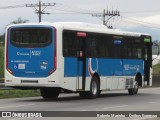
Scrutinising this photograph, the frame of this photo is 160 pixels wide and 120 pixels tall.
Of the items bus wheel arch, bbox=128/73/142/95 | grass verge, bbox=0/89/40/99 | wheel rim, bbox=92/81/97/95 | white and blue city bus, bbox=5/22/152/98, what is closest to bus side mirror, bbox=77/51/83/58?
white and blue city bus, bbox=5/22/152/98

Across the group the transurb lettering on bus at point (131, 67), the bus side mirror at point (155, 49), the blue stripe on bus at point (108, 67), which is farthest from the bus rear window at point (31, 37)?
the bus side mirror at point (155, 49)

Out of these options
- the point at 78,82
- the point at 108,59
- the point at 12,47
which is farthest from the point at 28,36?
the point at 108,59

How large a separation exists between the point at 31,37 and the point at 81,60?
2668 mm

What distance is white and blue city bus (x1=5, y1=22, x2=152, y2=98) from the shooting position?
24266 mm

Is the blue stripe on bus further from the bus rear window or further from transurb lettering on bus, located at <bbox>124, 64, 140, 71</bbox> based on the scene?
the bus rear window

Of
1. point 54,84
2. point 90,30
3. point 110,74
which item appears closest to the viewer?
point 54,84

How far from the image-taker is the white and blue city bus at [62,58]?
24.3 meters

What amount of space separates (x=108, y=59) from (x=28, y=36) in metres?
5.21

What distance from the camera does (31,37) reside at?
24.6 m

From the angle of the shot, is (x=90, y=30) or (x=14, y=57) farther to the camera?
(x=90, y=30)

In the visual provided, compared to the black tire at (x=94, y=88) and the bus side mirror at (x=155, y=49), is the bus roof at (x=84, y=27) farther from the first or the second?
the bus side mirror at (x=155, y=49)

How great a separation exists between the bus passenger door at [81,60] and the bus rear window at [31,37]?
1.87 m

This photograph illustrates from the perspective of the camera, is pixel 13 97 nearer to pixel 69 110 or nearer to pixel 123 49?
pixel 123 49

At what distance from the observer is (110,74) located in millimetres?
28703
